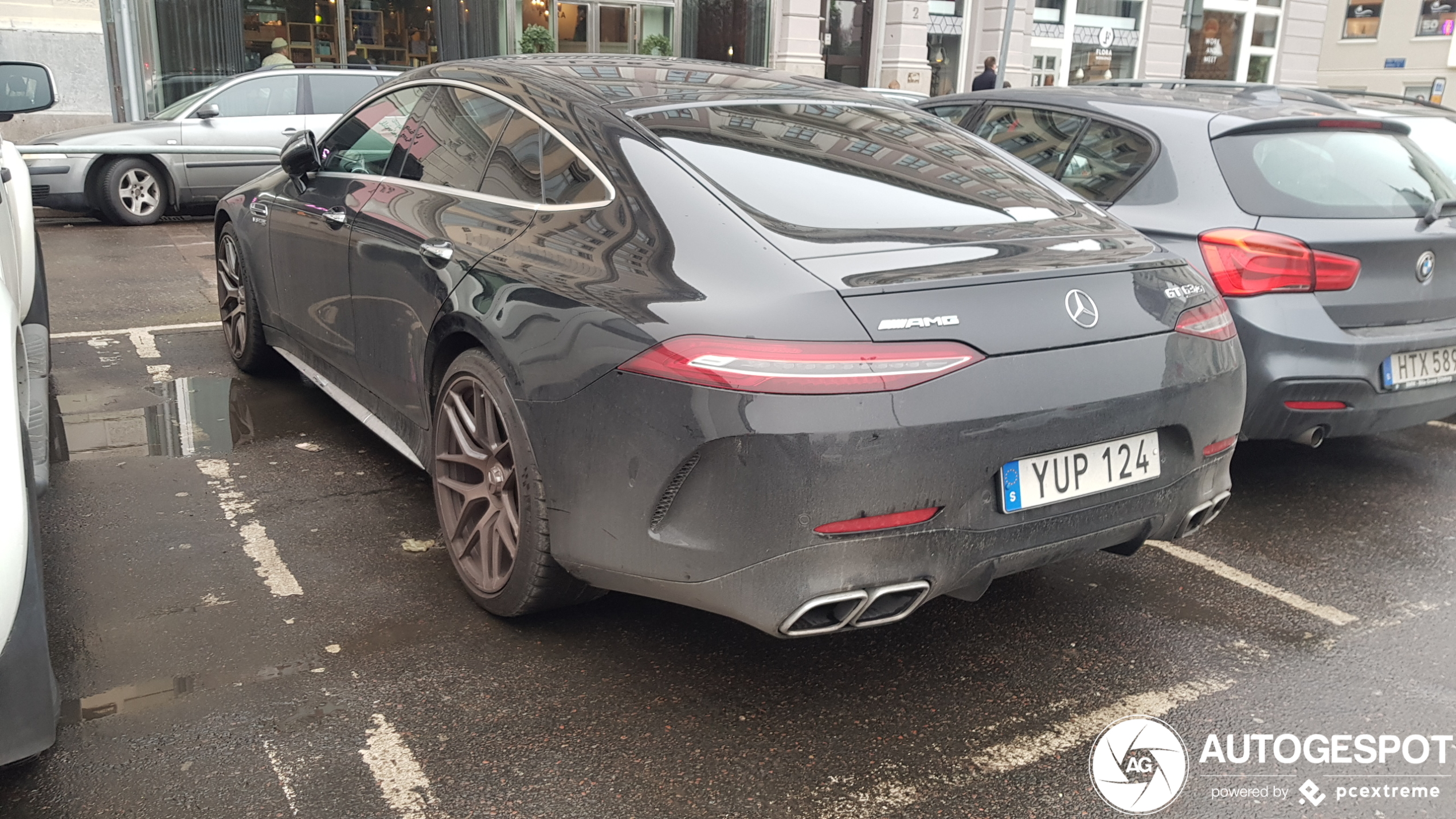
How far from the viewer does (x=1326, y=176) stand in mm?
4285

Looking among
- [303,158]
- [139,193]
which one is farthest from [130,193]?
[303,158]

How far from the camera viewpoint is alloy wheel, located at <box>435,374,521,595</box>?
3111 millimetres

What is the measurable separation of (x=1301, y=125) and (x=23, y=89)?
206 inches

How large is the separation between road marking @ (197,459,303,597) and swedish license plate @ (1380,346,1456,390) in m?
3.78

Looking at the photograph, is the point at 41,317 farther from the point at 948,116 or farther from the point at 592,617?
the point at 948,116

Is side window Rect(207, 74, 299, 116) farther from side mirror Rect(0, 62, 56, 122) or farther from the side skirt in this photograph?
the side skirt

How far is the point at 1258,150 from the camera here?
433 cm

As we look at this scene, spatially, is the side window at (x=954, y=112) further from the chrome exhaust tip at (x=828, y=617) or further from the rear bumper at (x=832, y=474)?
the chrome exhaust tip at (x=828, y=617)

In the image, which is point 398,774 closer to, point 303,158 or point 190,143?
point 303,158

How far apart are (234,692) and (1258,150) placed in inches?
154

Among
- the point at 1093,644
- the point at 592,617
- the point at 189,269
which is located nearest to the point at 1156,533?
the point at 1093,644

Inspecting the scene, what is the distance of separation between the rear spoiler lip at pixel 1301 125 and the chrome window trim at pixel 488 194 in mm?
2587

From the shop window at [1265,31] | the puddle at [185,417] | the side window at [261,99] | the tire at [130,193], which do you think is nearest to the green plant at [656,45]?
the side window at [261,99]

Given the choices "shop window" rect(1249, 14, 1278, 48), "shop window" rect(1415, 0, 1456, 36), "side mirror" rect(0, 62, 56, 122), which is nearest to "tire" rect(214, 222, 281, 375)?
"side mirror" rect(0, 62, 56, 122)
